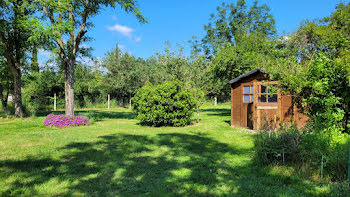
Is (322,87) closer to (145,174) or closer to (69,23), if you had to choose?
(145,174)

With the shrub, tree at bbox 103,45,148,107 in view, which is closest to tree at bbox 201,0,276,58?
tree at bbox 103,45,148,107

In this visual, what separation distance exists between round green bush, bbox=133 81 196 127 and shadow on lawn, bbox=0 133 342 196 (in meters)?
4.79

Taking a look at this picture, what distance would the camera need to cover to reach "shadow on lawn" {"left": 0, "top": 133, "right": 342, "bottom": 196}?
134 inches

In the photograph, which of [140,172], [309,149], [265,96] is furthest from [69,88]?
[309,149]

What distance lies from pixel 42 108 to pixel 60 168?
22839 millimetres

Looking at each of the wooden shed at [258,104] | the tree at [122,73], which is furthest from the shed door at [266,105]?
the tree at [122,73]

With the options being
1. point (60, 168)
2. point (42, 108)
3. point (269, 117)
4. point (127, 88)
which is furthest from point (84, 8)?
point (127, 88)

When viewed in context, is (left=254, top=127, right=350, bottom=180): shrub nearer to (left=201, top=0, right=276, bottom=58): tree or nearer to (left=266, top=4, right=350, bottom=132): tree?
(left=266, top=4, right=350, bottom=132): tree

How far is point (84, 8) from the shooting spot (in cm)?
1284

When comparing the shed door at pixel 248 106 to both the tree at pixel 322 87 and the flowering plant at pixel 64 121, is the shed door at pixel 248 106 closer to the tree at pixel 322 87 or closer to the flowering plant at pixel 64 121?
the tree at pixel 322 87

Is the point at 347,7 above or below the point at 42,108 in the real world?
above

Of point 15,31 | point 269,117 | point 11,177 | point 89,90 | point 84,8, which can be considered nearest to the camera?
point 11,177

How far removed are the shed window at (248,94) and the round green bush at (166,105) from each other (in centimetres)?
274

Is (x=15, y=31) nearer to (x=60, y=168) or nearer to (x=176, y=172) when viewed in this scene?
(x=60, y=168)
